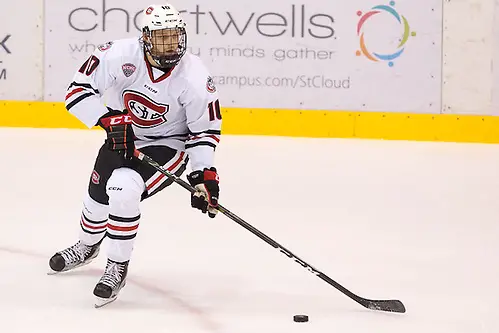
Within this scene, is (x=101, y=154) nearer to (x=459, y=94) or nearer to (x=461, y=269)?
(x=461, y=269)

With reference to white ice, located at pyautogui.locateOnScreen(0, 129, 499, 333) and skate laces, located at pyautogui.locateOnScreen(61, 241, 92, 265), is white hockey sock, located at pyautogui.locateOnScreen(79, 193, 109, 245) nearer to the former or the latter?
skate laces, located at pyautogui.locateOnScreen(61, 241, 92, 265)

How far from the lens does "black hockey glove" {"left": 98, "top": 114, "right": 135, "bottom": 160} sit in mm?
3100

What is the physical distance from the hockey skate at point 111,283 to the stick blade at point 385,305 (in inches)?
29.5

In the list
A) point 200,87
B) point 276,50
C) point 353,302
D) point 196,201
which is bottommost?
point 353,302

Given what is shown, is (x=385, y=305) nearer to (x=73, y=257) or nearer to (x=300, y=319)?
(x=300, y=319)

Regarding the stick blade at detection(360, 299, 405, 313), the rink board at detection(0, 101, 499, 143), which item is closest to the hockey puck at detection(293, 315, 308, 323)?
the stick blade at detection(360, 299, 405, 313)

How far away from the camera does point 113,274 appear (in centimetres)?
316

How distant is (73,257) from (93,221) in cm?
15

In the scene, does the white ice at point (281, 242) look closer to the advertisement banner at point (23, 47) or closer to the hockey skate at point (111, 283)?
the hockey skate at point (111, 283)

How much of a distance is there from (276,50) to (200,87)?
12.9 ft

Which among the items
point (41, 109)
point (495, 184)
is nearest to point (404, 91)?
point (495, 184)

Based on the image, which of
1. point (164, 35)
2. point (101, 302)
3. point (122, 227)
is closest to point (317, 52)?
point (164, 35)

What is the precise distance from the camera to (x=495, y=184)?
17.9 feet

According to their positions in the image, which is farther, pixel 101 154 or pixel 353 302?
pixel 101 154
